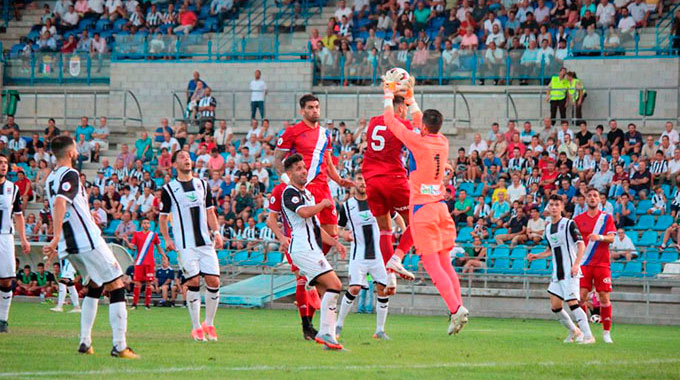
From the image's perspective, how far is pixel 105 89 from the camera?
36188mm

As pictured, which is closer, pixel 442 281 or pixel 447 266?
pixel 442 281

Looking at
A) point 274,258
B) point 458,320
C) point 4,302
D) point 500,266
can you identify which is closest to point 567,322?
point 458,320

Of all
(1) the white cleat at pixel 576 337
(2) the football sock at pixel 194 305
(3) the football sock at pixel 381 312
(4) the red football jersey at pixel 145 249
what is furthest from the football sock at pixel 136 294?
(1) the white cleat at pixel 576 337

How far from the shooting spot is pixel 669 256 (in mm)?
23125

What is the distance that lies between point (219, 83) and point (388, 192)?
22586 millimetres

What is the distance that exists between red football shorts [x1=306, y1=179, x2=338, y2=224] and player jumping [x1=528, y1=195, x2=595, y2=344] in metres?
3.45

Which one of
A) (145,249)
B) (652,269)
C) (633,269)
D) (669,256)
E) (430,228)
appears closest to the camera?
(430,228)

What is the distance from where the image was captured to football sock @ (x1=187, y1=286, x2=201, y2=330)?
13977mm

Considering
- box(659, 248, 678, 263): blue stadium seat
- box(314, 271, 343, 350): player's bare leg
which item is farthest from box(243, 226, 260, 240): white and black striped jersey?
box(314, 271, 343, 350): player's bare leg

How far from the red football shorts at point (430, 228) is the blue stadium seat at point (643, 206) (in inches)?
552

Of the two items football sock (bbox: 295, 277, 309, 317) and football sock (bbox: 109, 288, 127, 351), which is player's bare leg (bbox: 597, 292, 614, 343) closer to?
football sock (bbox: 295, 277, 309, 317)

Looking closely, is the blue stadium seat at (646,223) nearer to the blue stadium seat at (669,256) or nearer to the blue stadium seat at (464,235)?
the blue stadium seat at (669,256)

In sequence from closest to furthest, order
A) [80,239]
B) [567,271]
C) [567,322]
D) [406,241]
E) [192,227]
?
[80,239] → [406,241] → [192,227] → [567,322] → [567,271]

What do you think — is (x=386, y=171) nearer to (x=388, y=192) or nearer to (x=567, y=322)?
(x=388, y=192)
